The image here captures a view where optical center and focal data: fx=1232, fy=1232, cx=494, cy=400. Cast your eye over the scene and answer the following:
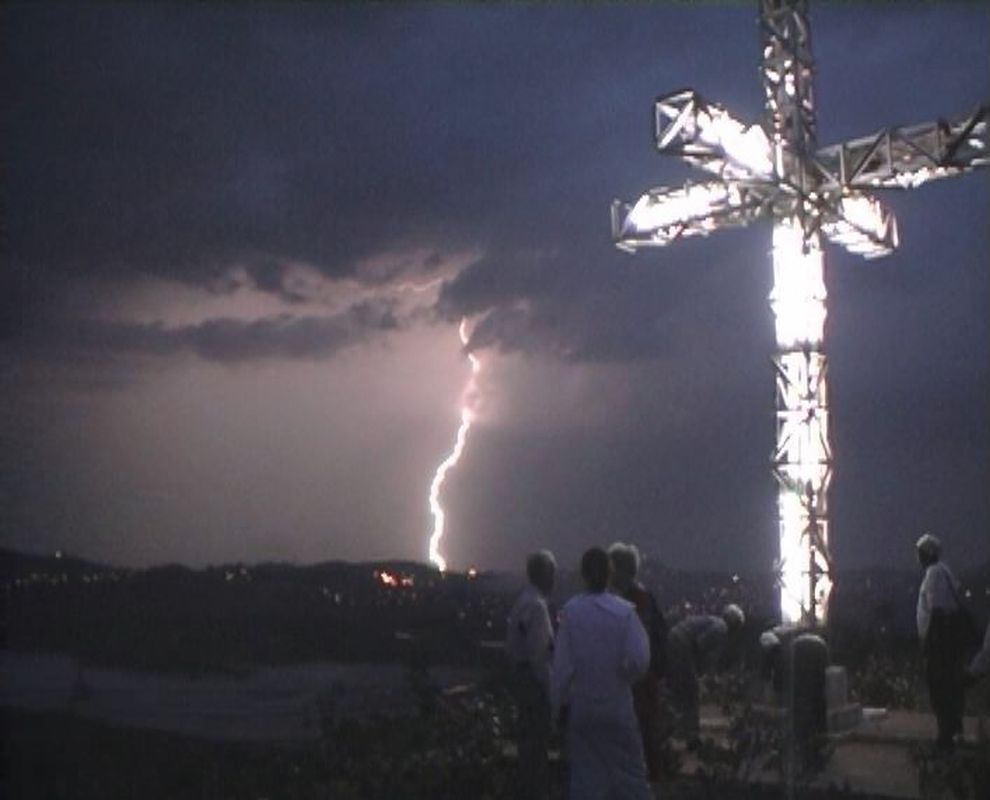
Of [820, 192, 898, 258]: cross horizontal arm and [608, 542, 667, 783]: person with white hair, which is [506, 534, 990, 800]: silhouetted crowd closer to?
[608, 542, 667, 783]: person with white hair

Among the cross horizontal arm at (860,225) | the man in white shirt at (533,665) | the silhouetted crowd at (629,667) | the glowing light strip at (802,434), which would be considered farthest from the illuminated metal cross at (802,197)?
the man in white shirt at (533,665)

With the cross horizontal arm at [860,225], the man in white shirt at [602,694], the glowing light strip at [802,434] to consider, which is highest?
the cross horizontal arm at [860,225]

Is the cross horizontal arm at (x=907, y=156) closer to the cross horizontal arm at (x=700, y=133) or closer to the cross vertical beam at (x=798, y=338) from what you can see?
the cross vertical beam at (x=798, y=338)

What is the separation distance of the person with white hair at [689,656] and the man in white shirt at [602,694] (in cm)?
384

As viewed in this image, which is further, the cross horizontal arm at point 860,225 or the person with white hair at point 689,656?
the cross horizontal arm at point 860,225

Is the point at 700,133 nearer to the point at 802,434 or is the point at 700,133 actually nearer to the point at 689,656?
the point at 802,434

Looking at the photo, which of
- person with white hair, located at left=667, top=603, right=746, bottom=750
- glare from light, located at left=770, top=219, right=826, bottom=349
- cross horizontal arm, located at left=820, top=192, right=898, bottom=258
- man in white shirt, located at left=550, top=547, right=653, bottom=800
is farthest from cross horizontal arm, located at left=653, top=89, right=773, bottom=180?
man in white shirt, located at left=550, top=547, right=653, bottom=800

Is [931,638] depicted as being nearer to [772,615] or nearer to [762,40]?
[772,615]

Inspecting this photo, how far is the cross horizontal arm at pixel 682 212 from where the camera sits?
13.4 metres

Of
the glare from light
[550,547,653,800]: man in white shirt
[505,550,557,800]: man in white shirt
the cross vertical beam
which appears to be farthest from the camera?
the glare from light

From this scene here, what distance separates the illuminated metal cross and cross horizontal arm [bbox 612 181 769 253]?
5 centimetres

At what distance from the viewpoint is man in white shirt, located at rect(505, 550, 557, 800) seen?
8.30m

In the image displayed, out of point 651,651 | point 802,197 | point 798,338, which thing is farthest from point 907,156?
point 651,651

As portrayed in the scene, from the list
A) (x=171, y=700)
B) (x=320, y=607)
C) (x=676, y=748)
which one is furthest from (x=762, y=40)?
(x=320, y=607)
